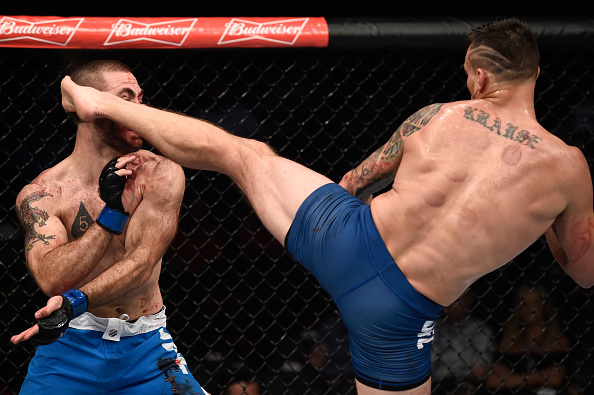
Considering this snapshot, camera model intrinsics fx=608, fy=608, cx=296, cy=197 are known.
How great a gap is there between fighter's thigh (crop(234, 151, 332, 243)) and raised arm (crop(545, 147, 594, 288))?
0.58 m

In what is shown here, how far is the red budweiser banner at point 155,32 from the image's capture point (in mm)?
2031

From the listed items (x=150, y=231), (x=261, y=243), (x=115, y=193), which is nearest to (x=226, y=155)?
(x=115, y=193)

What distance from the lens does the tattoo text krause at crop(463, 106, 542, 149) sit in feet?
4.61

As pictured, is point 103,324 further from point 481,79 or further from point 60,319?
point 481,79

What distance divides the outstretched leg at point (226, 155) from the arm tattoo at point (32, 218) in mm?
409

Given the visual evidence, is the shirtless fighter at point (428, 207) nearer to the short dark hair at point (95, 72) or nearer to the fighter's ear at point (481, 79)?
the fighter's ear at point (481, 79)

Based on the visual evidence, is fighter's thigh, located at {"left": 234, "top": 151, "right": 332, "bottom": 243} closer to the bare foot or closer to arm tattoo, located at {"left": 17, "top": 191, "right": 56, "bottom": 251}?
the bare foot

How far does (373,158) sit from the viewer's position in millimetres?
1593

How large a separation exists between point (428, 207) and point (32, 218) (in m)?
1.17

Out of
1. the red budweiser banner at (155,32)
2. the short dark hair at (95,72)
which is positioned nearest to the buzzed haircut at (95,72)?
the short dark hair at (95,72)

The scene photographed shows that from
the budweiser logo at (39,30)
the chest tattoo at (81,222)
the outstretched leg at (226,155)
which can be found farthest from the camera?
the budweiser logo at (39,30)

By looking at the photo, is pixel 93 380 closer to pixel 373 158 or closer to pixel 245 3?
pixel 373 158

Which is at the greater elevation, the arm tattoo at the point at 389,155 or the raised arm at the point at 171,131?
the raised arm at the point at 171,131

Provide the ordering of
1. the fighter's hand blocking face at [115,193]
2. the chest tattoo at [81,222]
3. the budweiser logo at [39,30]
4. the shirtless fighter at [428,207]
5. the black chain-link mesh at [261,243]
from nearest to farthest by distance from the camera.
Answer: the shirtless fighter at [428,207]
the fighter's hand blocking face at [115,193]
the chest tattoo at [81,222]
the budweiser logo at [39,30]
the black chain-link mesh at [261,243]
